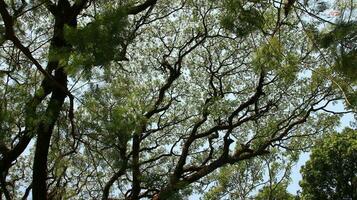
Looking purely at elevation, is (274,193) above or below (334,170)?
below

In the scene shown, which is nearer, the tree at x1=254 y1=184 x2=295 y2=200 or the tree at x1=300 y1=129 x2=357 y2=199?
the tree at x1=254 y1=184 x2=295 y2=200

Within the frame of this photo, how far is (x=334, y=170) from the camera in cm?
1310

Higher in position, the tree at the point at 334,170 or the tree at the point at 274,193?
the tree at the point at 334,170

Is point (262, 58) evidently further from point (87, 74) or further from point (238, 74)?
point (238, 74)

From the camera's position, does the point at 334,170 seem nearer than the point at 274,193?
No

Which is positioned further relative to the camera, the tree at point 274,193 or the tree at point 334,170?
the tree at point 334,170

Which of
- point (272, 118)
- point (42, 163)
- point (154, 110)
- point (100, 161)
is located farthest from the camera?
point (272, 118)

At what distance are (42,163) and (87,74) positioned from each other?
2.77 m

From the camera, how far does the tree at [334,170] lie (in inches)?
509

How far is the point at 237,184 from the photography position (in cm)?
1024

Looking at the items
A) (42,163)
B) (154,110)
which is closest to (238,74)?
(154,110)

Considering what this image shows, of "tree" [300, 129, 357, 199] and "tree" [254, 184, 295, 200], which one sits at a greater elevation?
"tree" [300, 129, 357, 199]

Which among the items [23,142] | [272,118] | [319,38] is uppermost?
[272,118]

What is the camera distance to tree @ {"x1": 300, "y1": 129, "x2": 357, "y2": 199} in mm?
12922
